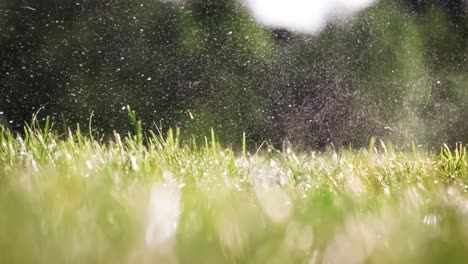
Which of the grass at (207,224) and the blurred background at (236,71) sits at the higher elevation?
the grass at (207,224)

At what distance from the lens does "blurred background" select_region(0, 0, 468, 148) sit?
5.71 meters

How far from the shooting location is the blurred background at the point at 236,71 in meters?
5.71

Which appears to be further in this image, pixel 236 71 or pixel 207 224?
pixel 236 71

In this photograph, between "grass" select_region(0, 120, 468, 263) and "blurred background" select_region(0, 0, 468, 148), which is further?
"blurred background" select_region(0, 0, 468, 148)

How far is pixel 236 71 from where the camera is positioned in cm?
700

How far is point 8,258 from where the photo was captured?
471 millimetres

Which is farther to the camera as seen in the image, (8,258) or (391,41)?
(391,41)

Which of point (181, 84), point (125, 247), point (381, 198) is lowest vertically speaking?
point (181, 84)

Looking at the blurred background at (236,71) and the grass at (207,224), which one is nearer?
the grass at (207,224)

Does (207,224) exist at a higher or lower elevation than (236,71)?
higher

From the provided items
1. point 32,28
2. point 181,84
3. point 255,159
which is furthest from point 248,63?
point 255,159

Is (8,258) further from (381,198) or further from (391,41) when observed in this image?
(391,41)

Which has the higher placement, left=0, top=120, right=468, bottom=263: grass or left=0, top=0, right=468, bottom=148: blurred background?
left=0, top=120, right=468, bottom=263: grass

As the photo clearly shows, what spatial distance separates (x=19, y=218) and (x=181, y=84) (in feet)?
19.5
